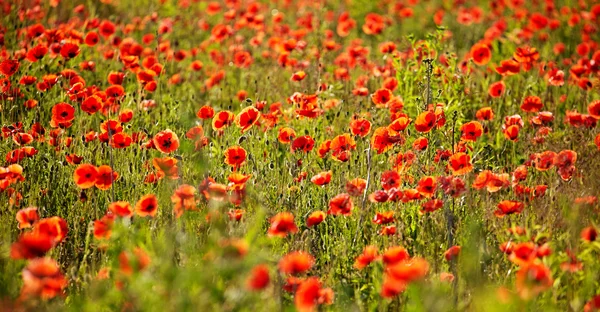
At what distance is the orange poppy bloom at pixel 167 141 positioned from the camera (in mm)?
2887

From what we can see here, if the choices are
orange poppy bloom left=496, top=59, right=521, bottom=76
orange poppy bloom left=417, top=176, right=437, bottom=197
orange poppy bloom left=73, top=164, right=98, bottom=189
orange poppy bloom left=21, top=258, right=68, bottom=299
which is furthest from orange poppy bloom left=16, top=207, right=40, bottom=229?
orange poppy bloom left=496, top=59, right=521, bottom=76

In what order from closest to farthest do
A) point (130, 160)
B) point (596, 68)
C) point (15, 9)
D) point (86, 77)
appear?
point (130, 160) < point (596, 68) < point (86, 77) < point (15, 9)

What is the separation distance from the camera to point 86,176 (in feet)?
8.36

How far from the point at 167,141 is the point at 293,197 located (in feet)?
1.97

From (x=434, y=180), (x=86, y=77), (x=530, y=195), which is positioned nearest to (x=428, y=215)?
(x=434, y=180)

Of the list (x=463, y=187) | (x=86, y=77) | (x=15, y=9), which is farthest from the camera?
(x=15, y=9)

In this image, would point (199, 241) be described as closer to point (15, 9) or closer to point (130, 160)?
point (130, 160)

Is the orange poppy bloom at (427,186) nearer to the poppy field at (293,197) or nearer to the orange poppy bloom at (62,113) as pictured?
the poppy field at (293,197)

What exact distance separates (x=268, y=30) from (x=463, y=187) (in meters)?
4.29

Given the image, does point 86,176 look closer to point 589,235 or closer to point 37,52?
point 37,52

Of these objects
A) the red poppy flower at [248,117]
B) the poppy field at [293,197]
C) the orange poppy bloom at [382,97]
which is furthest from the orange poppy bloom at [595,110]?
Result: the red poppy flower at [248,117]

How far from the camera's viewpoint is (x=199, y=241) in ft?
8.69

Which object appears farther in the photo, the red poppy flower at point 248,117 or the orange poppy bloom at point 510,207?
the red poppy flower at point 248,117

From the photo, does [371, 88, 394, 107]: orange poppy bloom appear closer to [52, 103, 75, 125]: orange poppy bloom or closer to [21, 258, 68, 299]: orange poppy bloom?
[52, 103, 75, 125]: orange poppy bloom
